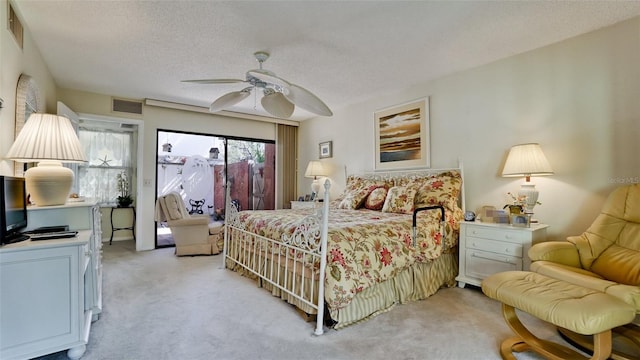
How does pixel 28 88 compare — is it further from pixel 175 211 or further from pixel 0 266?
pixel 175 211

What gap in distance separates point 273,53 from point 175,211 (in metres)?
2.74

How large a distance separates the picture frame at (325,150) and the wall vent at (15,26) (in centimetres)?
408

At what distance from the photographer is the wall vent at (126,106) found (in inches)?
180

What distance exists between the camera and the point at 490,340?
6.77 feet

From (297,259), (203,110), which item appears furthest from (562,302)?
(203,110)

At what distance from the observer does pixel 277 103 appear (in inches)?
127

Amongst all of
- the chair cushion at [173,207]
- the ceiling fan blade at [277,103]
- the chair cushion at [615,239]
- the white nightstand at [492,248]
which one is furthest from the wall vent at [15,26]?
the chair cushion at [615,239]

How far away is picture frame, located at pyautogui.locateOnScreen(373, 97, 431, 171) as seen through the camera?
3951 millimetres

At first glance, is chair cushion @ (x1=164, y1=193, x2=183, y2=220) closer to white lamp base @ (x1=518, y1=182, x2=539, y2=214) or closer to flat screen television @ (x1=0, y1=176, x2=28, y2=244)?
flat screen television @ (x1=0, y1=176, x2=28, y2=244)

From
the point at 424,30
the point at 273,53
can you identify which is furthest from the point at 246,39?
the point at 424,30

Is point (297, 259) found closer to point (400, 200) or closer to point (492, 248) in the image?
point (400, 200)

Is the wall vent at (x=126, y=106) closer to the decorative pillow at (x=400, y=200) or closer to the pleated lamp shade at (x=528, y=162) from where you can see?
the decorative pillow at (x=400, y=200)

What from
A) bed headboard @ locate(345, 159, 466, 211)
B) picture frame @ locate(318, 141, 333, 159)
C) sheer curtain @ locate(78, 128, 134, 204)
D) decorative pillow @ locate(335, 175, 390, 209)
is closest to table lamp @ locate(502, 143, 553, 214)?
bed headboard @ locate(345, 159, 466, 211)

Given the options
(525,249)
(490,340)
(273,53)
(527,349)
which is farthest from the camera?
→ (273,53)
